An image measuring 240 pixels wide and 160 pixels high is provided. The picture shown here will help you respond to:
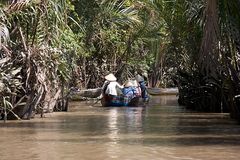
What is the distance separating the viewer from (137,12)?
25766 millimetres

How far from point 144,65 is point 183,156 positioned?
77.6 feet

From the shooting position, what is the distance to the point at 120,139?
31.7 ft

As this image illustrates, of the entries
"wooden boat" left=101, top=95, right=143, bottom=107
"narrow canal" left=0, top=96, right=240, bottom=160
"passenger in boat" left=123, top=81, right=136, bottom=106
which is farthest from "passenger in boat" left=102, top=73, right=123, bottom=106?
"narrow canal" left=0, top=96, right=240, bottom=160

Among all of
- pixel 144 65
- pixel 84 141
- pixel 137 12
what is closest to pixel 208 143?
pixel 84 141

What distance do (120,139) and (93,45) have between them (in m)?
17.1

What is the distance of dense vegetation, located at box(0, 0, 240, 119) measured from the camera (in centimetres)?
1101

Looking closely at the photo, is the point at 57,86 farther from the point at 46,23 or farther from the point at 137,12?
the point at 137,12

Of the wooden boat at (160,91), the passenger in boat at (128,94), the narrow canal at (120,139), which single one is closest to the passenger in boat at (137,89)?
the passenger in boat at (128,94)

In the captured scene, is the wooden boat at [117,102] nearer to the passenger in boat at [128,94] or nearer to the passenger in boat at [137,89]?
the passenger in boat at [128,94]

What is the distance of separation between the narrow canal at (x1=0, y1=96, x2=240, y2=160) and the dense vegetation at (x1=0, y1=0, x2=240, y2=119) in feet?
3.07

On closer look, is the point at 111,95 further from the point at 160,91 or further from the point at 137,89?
the point at 160,91

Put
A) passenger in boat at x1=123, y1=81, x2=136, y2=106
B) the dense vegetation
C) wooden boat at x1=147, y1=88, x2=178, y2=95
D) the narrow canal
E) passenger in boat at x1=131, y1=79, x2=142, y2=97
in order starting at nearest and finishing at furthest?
the narrow canal < the dense vegetation < passenger in boat at x1=123, y1=81, x2=136, y2=106 < passenger in boat at x1=131, y1=79, x2=142, y2=97 < wooden boat at x1=147, y1=88, x2=178, y2=95

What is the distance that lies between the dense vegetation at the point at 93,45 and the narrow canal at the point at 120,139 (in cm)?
94

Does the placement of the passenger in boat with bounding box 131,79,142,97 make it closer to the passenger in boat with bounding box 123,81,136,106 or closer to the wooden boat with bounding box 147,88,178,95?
the passenger in boat with bounding box 123,81,136,106
